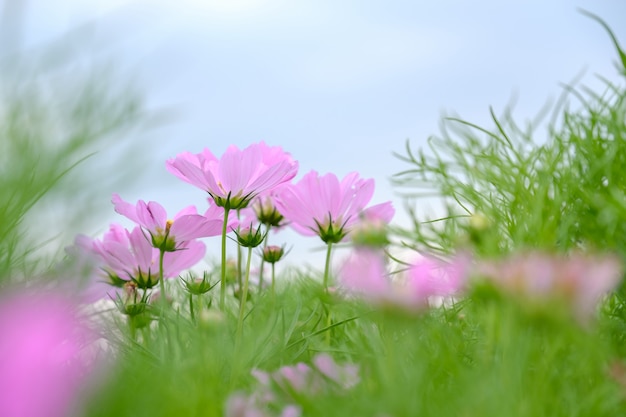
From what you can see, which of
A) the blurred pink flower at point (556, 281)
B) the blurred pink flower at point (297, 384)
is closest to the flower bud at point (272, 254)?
the blurred pink flower at point (297, 384)

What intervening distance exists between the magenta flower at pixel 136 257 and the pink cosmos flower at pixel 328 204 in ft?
0.38

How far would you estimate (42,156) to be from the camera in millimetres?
482

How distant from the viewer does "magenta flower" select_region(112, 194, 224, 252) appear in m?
0.67

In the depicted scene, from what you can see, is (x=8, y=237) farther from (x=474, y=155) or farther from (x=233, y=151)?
(x=474, y=155)

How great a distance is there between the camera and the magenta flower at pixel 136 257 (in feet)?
2.35

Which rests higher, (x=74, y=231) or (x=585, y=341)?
(x=74, y=231)

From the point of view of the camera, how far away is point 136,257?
2.39ft

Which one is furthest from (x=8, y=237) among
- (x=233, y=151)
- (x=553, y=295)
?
(x=553, y=295)

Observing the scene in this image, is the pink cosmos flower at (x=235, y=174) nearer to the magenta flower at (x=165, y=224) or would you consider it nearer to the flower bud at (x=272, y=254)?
the magenta flower at (x=165, y=224)

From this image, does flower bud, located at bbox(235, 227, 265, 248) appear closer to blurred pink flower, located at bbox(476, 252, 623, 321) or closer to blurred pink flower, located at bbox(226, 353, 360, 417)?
blurred pink flower, located at bbox(226, 353, 360, 417)

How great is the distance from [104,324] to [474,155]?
40cm

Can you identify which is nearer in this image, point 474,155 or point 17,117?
point 17,117

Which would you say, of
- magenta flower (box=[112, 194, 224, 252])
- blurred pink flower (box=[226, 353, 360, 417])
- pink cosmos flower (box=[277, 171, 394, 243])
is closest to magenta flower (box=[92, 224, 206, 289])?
magenta flower (box=[112, 194, 224, 252])

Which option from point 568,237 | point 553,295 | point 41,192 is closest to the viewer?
point 553,295
